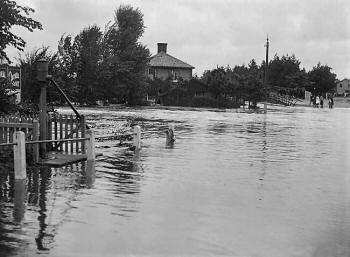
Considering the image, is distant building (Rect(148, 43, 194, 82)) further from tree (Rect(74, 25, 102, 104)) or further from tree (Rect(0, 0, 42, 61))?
tree (Rect(0, 0, 42, 61))

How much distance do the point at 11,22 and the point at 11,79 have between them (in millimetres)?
1548

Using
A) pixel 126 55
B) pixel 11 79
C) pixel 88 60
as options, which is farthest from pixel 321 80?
pixel 11 79

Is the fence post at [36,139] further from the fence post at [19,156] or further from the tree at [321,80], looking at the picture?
the tree at [321,80]

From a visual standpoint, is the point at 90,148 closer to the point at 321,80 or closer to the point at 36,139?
the point at 36,139

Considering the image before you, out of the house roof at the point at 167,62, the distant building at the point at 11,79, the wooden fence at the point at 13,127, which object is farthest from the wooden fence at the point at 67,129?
the house roof at the point at 167,62

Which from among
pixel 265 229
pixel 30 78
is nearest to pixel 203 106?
pixel 30 78

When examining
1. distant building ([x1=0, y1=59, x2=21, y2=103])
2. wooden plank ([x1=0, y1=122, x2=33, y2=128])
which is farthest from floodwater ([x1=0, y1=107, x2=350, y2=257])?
distant building ([x1=0, y1=59, x2=21, y2=103])

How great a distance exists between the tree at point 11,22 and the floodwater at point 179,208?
362 centimetres

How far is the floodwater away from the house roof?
8328cm

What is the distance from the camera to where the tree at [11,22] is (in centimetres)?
1228

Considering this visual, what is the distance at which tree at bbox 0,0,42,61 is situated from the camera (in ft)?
40.3

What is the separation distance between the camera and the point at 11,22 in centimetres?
1252

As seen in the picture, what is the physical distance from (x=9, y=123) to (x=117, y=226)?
617 centimetres

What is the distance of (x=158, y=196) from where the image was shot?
28.4 ft
